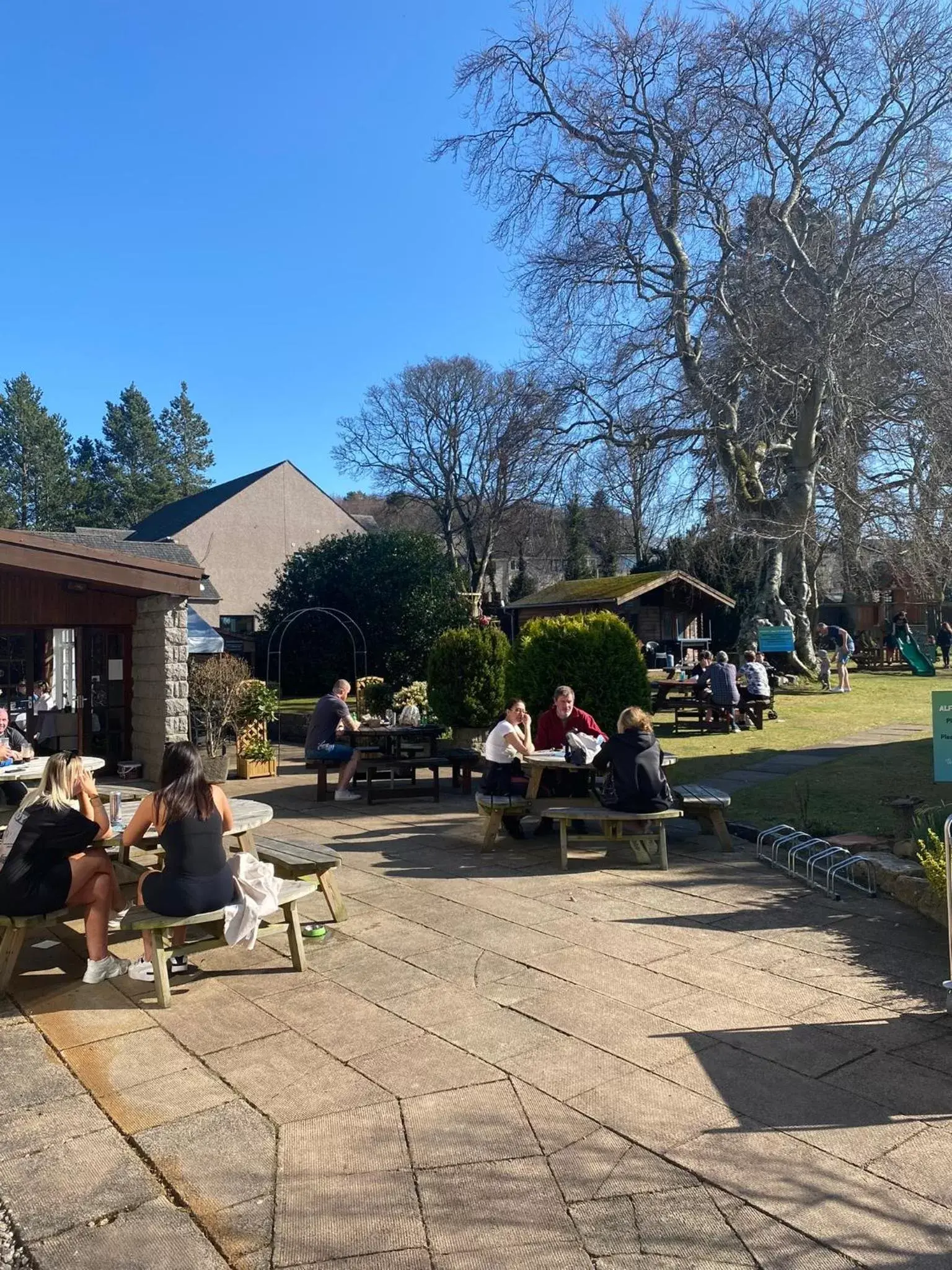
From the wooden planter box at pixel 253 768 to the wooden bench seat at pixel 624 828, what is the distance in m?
6.00

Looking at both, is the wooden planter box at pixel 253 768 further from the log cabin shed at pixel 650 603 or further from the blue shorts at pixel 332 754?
the log cabin shed at pixel 650 603

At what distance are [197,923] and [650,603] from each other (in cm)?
2487

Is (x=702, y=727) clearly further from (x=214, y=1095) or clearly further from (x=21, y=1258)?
(x=21, y=1258)

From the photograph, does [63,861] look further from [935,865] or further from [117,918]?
[935,865]

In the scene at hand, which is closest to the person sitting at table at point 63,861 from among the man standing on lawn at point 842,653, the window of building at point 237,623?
the man standing on lawn at point 842,653

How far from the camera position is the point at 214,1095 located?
3.74 m

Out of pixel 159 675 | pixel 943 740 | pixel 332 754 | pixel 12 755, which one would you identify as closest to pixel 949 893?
pixel 943 740

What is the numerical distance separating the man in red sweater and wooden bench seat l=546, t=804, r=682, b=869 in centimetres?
138

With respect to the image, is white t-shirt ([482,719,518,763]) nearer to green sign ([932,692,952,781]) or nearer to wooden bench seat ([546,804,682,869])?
wooden bench seat ([546,804,682,869])

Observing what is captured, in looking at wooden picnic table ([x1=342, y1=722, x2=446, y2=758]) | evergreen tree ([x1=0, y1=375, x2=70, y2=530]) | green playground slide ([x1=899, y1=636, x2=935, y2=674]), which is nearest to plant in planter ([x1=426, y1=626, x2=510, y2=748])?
wooden picnic table ([x1=342, y1=722, x2=446, y2=758])

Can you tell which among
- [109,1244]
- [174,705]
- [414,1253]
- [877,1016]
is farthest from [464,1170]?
[174,705]

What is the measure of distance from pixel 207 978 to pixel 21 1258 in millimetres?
2355

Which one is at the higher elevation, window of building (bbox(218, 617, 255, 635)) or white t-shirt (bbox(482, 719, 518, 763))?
window of building (bbox(218, 617, 255, 635))

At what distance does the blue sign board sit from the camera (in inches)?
937
